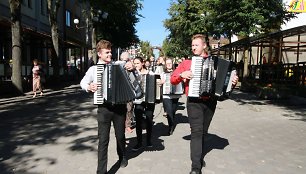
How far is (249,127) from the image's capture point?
926cm

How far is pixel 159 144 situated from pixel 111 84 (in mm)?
2832

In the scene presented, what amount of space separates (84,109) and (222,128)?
503 cm

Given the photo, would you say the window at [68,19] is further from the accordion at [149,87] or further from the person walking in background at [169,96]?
the accordion at [149,87]

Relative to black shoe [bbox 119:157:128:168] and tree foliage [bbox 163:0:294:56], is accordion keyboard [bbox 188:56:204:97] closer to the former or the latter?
black shoe [bbox 119:157:128:168]

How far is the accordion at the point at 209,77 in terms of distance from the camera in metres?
5.05

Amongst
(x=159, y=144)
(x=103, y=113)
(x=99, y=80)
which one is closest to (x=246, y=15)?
(x=159, y=144)

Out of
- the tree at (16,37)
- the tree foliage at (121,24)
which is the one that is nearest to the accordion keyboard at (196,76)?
the tree at (16,37)

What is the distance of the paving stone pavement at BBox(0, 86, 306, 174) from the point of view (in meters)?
5.63

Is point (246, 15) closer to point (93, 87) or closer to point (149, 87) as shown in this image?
point (149, 87)

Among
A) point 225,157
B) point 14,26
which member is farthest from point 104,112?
point 14,26

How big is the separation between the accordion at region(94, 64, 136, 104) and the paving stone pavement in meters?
1.25

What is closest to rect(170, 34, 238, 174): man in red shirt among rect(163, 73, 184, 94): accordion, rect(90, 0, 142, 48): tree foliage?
rect(163, 73, 184, 94): accordion

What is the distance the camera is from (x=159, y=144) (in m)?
7.18

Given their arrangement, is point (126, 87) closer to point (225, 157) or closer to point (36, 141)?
point (225, 157)
